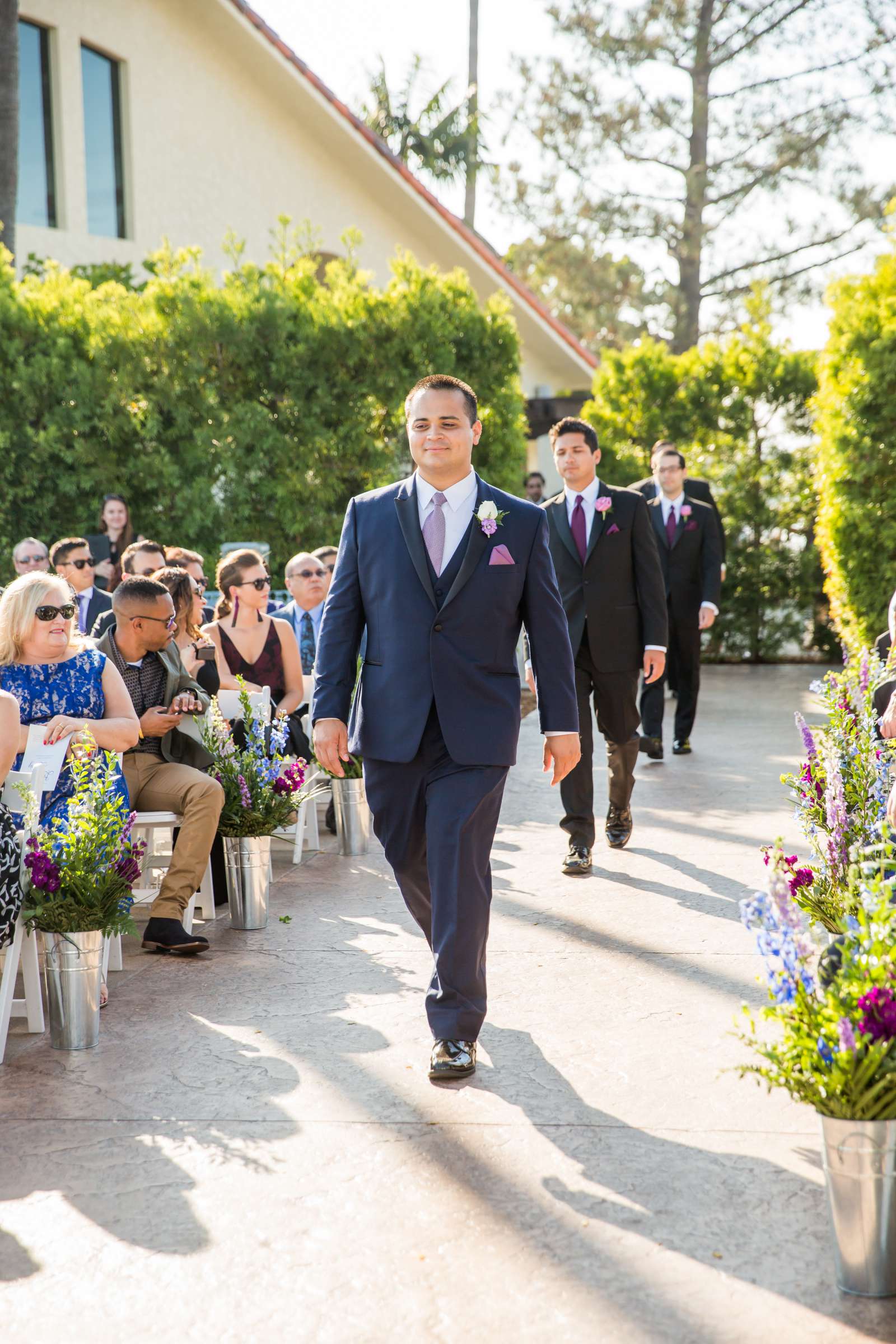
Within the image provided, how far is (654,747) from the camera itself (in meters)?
10.9

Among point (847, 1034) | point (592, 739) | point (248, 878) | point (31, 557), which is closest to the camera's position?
point (847, 1034)

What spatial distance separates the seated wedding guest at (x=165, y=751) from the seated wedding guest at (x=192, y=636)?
50 cm

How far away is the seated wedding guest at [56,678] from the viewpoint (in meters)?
5.58

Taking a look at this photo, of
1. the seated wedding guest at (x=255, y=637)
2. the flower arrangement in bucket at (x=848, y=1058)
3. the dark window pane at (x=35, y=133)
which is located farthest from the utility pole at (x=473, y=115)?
the flower arrangement in bucket at (x=848, y=1058)

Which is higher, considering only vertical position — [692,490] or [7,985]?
[692,490]

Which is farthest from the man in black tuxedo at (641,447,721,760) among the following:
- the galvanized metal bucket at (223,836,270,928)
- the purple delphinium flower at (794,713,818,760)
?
the galvanized metal bucket at (223,836,270,928)

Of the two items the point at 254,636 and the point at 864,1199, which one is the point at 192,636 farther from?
the point at 864,1199

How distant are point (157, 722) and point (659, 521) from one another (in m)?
6.19

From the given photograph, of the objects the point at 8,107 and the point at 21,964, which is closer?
the point at 21,964

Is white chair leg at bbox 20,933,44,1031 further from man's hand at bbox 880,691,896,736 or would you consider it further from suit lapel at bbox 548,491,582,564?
suit lapel at bbox 548,491,582,564

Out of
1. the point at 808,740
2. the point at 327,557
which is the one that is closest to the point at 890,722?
the point at 808,740

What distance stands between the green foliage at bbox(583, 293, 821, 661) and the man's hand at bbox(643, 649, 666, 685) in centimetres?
1130

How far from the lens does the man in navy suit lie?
4438 mm

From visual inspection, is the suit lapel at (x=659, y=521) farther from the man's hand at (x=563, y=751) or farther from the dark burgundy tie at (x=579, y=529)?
the man's hand at (x=563, y=751)
